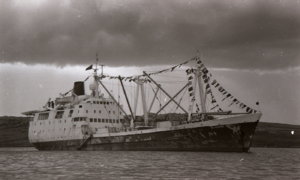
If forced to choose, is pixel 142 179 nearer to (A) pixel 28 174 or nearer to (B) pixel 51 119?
(A) pixel 28 174

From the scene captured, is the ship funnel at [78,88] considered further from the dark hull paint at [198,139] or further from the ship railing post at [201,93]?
the ship railing post at [201,93]

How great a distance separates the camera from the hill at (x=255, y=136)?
150m

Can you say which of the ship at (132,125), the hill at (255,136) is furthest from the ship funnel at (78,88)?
the hill at (255,136)

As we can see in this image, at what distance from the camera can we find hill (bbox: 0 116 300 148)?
14962 centimetres

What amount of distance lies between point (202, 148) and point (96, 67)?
25.0 m

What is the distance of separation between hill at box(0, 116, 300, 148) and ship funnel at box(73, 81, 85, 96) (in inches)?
3119

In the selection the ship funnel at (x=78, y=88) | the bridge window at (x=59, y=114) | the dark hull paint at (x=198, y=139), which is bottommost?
the dark hull paint at (x=198, y=139)

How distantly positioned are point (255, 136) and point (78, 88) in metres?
100

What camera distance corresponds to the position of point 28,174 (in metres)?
31.6

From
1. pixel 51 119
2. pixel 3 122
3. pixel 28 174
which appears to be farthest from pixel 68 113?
pixel 3 122

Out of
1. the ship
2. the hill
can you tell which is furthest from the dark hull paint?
the hill

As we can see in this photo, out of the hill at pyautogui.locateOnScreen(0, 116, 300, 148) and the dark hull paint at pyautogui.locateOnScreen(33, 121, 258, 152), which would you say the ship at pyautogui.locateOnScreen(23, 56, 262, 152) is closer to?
the dark hull paint at pyautogui.locateOnScreen(33, 121, 258, 152)

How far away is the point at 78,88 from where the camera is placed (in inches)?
2953

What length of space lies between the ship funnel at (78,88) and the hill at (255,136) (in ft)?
260
